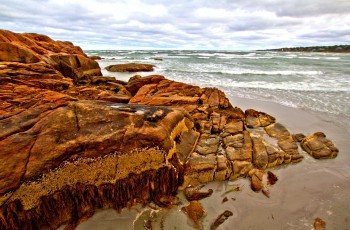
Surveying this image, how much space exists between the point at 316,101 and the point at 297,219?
10338 millimetres

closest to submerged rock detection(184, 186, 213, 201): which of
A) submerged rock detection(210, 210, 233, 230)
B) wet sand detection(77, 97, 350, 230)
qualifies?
wet sand detection(77, 97, 350, 230)

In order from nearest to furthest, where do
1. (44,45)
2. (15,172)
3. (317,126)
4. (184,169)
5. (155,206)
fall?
(15,172)
(155,206)
(184,169)
(317,126)
(44,45)

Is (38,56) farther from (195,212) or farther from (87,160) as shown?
(195,212)

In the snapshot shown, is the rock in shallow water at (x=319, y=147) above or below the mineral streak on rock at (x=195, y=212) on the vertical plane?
above

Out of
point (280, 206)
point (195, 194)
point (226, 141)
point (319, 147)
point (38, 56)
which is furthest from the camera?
point (38, 56)

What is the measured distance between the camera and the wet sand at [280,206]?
4.49 meters

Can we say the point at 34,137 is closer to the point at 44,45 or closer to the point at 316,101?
the point at 316,101

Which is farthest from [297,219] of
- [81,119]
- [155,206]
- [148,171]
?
[81,119]

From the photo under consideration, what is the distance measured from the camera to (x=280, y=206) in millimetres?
4969

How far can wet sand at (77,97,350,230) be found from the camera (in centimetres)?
449

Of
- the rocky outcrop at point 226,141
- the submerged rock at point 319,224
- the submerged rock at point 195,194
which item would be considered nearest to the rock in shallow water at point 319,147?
the rocky outcrop at point 226,141

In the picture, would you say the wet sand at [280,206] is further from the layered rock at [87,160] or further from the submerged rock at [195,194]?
the layered rock at [87,160]

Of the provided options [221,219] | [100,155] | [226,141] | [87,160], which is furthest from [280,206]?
[87,160]

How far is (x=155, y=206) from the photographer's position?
4855 mm
